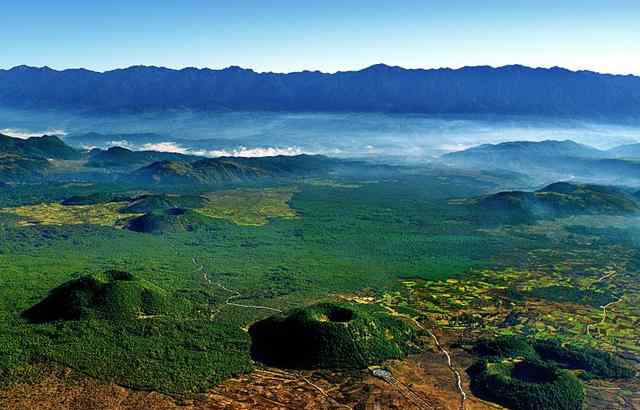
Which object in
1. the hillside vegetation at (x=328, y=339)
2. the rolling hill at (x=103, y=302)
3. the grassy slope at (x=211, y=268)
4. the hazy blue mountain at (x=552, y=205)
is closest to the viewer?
the grassy slope at (x=211, y=268)

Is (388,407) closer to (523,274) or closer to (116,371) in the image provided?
(116,371)

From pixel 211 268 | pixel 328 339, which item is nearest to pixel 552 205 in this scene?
pixel 211 268

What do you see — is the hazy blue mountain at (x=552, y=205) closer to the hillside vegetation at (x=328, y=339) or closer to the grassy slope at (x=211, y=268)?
the grassy slope at (x=211, y=268)

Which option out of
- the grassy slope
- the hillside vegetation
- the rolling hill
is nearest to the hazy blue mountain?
the grassy slope

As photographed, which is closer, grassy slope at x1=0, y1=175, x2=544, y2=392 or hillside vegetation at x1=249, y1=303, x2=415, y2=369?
grassy slope at x1=0, y1=175, x2=544, y2=392

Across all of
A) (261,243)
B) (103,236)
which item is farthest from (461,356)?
(103,236)

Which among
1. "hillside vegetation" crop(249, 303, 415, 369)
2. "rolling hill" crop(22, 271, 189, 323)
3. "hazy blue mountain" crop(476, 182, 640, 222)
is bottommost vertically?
"hazy blue mountain" crop(476, 182, 640, 222)

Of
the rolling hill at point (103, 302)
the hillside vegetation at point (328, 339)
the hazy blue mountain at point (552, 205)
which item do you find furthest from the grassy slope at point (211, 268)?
the hazy blue mountain at point (552, 205)

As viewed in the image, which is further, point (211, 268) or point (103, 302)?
point (211, 268)

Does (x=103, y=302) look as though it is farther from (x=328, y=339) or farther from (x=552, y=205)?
(x=552, y=205)

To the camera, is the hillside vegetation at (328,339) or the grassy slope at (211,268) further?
the hillside vegetation at (328,339)

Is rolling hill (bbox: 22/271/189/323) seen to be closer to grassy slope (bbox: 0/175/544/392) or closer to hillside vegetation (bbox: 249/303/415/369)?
grassy slope (bbox: 0/175/544/392)
